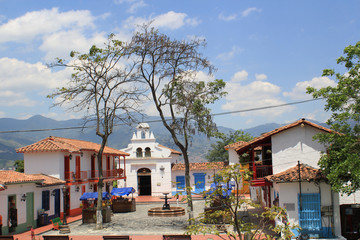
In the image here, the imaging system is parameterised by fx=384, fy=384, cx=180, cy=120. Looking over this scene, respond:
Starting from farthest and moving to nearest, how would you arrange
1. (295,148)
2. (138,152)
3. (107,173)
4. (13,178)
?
(138,152) < (107,173) < (13,178) < (295,148)

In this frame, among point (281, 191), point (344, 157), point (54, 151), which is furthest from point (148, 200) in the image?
point (344, 157)

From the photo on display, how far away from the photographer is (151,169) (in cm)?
4147

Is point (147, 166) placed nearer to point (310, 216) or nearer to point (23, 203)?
point (23, 203)

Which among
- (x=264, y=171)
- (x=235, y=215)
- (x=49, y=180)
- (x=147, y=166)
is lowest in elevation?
(x=235, y=215)

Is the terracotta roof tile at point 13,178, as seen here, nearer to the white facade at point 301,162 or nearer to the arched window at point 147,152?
the white facade at point 301,162

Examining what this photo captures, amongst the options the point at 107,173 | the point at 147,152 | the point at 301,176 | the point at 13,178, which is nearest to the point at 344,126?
the point at 301,176

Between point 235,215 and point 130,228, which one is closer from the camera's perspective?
point 235,215

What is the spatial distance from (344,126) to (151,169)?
2836cm

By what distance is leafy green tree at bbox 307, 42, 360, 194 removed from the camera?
1466 centimetres

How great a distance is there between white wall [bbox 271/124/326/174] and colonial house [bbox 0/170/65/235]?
13305 millimetres

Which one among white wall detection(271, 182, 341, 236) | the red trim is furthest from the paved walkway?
white wall detection(271, 182, 341, 236)

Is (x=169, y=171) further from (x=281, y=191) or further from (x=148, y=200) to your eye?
(x=281, y=191)

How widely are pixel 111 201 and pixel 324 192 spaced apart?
57.8ft

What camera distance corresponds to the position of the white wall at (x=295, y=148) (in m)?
18.4
